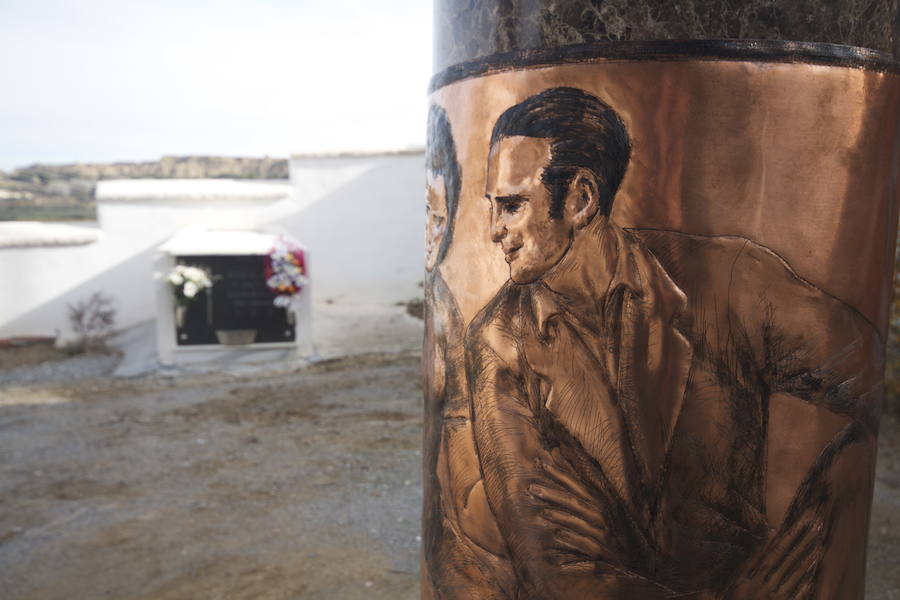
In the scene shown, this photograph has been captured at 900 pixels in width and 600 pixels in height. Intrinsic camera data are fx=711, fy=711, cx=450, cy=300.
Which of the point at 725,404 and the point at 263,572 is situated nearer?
the point at 725,404

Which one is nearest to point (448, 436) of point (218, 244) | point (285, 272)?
point (285, 272)

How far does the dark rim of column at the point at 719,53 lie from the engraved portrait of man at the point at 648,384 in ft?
0.22

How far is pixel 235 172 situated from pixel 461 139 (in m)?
13.6

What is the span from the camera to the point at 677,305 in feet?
4.00

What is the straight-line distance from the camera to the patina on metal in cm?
119

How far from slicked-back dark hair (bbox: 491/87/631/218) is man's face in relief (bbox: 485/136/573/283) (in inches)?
0.6

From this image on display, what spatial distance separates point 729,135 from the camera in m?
1.18

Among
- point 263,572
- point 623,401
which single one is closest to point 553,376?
point 623,401

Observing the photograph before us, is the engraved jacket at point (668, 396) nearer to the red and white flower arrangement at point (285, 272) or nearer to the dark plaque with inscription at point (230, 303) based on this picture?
the red and white flower arrangement at point (285, 272)

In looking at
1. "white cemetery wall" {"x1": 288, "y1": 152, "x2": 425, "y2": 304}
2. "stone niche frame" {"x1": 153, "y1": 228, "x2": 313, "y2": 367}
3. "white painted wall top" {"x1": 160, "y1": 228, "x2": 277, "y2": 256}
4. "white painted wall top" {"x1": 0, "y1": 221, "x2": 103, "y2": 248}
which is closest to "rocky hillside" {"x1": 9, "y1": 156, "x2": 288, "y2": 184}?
"white cemetery wall" {"x1": 288, "y1": 152, "x2": 425, "y2": 304}

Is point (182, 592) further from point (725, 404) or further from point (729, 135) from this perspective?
point (729, 135)

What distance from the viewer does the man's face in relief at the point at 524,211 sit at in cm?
129

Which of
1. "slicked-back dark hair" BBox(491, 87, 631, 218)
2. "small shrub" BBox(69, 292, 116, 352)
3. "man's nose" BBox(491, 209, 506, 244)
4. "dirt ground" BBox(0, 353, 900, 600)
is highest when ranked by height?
"slicked-back dark hair" BBox(491, 87, 631, 218)

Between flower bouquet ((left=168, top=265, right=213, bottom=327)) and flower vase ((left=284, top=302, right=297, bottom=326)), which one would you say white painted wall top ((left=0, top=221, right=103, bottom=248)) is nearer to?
flower bouquet ((left=168, top=265, right=213, bottom=327))
